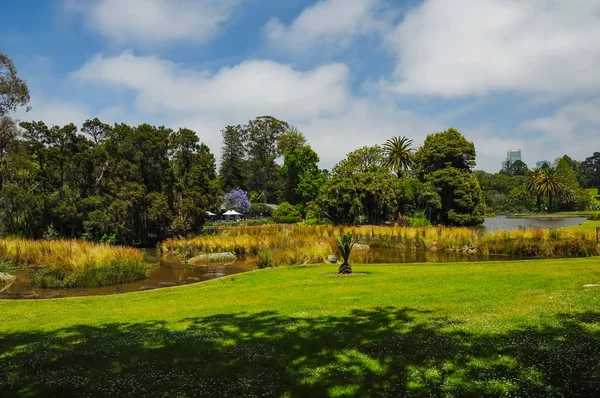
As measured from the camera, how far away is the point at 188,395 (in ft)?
16.0

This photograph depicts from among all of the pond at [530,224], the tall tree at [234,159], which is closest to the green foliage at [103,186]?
the pond at [530,224]

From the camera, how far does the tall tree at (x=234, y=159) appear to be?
88.1m

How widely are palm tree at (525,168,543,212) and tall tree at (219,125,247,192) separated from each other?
56.3 m

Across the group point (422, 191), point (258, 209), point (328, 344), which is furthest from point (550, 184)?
point (328, 344)

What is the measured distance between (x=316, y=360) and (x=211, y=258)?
824 inches

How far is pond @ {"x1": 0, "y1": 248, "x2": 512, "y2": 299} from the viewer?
16.1 m

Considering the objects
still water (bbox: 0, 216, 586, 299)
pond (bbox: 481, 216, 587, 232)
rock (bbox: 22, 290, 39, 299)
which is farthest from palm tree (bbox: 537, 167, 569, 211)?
rock (bbox: 22, 290, 39, 299)

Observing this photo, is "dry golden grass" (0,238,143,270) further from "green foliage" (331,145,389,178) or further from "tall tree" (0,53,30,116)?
"green foliage" (331,145,389,178)

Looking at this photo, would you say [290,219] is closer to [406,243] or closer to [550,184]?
[406,243]

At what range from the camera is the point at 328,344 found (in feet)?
21.0

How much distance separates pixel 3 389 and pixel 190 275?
1560cm

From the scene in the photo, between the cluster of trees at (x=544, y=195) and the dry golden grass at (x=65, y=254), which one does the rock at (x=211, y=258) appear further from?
the cluster of trees at (x=544, y=195)

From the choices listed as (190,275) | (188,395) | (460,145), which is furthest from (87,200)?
(460,145)

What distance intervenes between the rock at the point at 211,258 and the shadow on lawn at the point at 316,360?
1792 cm
